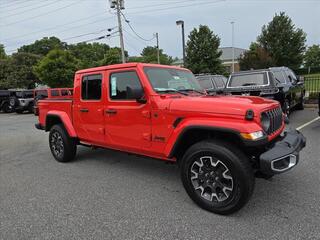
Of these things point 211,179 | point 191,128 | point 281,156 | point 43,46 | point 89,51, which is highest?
point 43,46

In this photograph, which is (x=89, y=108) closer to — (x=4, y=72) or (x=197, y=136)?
(x=197, y=136)

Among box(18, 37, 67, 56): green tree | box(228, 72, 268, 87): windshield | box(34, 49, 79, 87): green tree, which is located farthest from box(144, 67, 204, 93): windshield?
box(18, 37, 67, 56): green tree

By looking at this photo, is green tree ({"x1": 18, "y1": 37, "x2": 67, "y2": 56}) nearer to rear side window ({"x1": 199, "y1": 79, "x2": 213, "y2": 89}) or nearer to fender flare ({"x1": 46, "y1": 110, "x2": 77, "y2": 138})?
rear side window ({"x1": 199, "y1": 79, "x2": 213, "y2": 89})

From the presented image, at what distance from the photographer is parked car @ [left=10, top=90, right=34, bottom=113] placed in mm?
19250

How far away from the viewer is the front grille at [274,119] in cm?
356

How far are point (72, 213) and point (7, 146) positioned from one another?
5.54 m

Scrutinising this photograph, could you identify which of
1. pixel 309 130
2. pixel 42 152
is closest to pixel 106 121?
pixel 42 152

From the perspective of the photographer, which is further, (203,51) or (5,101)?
(203,51)

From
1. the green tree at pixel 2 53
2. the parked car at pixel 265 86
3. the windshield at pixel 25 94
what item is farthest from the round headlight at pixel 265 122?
the green tree at pixel 2 53

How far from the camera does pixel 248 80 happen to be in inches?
378

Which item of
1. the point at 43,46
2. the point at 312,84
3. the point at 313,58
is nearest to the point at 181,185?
the point at 312,84

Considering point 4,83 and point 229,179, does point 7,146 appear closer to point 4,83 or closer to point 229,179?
point 229,179

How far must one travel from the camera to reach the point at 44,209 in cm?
374

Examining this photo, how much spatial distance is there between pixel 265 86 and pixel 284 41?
3034 centimetres
